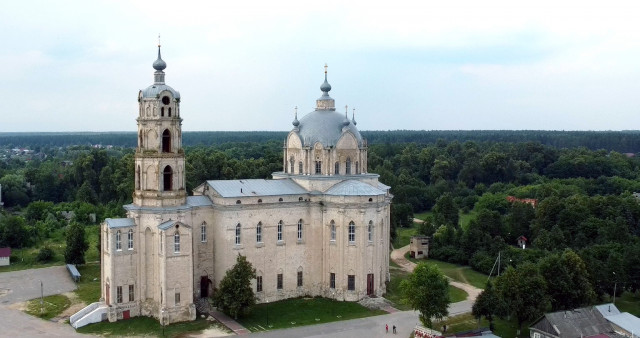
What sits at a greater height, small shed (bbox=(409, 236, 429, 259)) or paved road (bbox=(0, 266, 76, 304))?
small shed (bbox=(409, 236, 429, 259))

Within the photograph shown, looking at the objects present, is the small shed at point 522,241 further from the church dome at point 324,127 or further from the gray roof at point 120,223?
the gray roof at point 120,223

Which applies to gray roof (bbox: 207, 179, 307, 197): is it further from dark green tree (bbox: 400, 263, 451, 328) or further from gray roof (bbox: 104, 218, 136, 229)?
dark green tree (bbox: 400, 263, 451, 328)

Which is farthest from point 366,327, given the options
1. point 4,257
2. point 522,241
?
point 4,257

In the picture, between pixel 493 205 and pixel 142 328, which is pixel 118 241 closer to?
pixel 142 328

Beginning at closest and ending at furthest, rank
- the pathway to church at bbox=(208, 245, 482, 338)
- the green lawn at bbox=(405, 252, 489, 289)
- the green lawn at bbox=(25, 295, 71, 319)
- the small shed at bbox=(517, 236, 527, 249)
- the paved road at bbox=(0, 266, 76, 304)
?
the pathway to church at bbox=(208, 245, 482, 338)
the green lawn at bbox=(25, 295, 71, 319)
the paved road at bbox=(0, 266, 76, 304)
the green lawn at bbox=(405, 252, 489, 289)
the small shed at bbox=(517, 236, 527, 249)

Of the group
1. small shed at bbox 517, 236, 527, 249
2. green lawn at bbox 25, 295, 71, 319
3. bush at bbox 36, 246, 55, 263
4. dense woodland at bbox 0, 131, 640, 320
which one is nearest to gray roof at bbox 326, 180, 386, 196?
dense woodland at bbox 0, 131, 640, 320

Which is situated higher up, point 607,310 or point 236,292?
point 236,292

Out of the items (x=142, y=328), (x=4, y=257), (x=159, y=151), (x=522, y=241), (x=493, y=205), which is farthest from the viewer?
(x=493, y=205)
